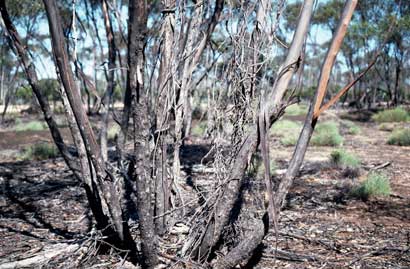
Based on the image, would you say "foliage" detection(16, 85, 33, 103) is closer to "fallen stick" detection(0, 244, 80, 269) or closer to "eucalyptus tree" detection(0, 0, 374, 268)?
"fallen stick" detection(0, 244, 80, 269)

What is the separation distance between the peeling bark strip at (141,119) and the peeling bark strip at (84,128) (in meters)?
0.33

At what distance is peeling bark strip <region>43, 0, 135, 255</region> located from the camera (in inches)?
92.7

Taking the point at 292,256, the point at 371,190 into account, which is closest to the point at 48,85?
the point at 371,190

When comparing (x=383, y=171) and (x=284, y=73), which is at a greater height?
(x=284, y=73)

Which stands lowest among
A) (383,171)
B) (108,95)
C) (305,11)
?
(383,171)

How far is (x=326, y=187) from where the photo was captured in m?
5.72

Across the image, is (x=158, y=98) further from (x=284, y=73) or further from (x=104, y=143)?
(x=104, y=143)

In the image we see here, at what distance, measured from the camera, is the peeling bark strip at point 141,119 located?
2270 millimetres

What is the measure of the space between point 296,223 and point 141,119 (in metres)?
2.28

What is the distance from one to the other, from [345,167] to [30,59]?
4.96 metres

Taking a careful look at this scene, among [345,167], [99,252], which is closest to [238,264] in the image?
[99,252]

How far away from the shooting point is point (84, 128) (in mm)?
2611

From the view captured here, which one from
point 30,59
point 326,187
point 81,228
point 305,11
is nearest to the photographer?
point 305,11

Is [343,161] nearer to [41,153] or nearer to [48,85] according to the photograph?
[41,153]
